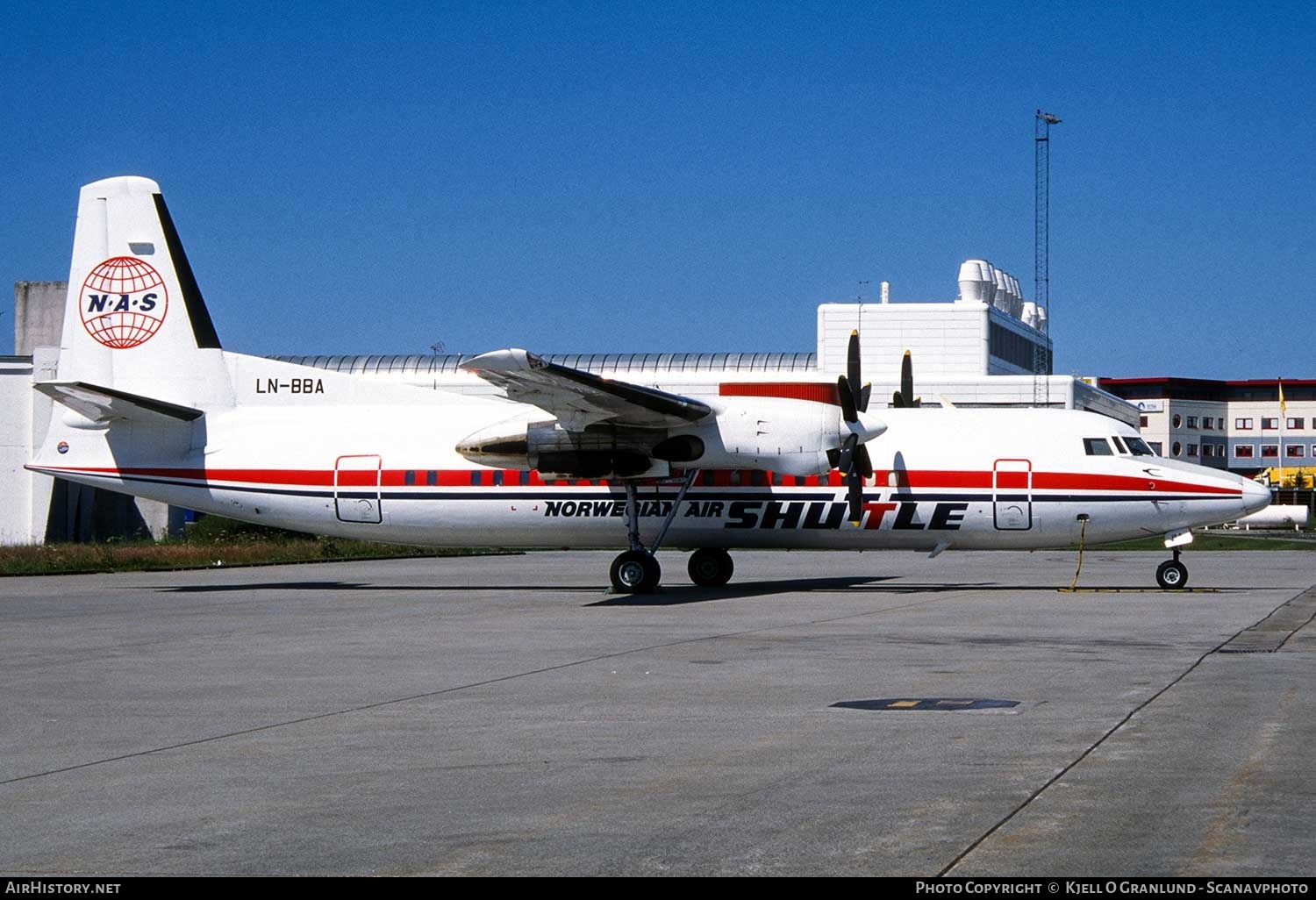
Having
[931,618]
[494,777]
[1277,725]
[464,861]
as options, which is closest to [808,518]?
[931,618]

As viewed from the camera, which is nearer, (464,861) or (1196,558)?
(464,861)

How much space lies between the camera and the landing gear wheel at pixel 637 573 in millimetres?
26906

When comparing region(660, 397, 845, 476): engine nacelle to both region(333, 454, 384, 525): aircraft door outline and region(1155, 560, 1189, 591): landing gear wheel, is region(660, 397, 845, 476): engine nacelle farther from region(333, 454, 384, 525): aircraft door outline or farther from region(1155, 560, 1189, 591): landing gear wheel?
region(1155, 560, 1189, 591): landing gear wheel

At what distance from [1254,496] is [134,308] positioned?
22.7 metres

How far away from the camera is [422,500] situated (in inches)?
1128

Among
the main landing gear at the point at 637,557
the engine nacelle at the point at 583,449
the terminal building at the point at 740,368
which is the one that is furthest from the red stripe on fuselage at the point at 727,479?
the terminal building at the point at 740,368

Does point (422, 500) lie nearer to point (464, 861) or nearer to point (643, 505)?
point (643, 505)

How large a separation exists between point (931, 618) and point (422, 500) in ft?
38.4

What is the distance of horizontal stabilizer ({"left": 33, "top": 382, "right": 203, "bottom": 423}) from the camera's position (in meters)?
26.6

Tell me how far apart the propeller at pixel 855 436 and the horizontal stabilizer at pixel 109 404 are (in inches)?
513

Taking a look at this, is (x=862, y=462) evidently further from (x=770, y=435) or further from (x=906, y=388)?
(x=906, y=388)

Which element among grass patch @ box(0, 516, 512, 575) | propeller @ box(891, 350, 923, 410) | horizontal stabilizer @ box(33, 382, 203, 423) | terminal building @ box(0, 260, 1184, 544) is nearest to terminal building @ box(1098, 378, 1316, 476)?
terminal building @ box(0, 260, 1184, 544)

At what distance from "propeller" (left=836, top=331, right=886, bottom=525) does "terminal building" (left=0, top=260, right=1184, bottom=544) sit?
30223 millimetres

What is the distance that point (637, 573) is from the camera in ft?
88.4
